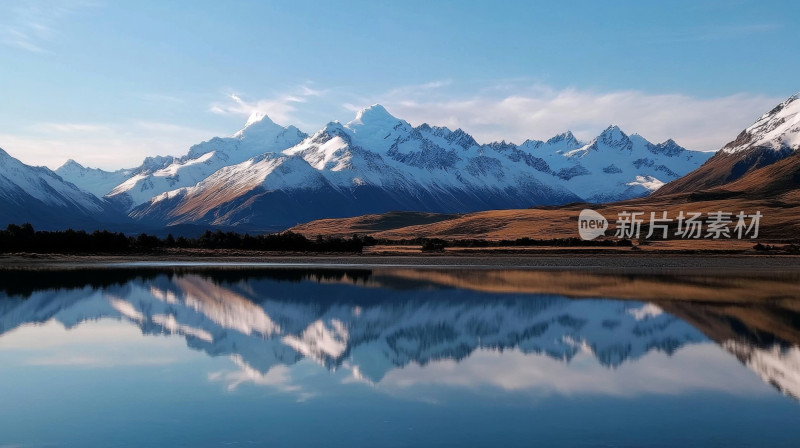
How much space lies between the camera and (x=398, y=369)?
2808cm

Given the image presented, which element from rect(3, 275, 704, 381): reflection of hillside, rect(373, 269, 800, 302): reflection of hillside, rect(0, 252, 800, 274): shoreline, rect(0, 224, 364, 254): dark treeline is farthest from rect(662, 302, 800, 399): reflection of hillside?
rect(0, 224, 364, 254): dark treeline

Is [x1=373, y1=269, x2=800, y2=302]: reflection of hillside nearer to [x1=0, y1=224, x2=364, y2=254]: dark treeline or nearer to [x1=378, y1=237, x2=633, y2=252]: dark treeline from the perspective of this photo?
[x1=378, y1=237, x2=633, y2=252]: dark treeline

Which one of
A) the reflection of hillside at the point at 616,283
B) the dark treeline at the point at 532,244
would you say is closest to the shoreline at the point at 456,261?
the reflection of hillside at the point at 616,283

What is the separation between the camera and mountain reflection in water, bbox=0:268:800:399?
98.0 ft

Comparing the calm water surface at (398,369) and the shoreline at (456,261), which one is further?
the shoreline at (456,261)

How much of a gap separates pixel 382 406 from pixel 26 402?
1076 centimetres

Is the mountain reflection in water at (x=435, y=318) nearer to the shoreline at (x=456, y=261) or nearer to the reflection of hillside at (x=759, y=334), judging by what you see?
the reflection of hillside at (x=759, y=334)

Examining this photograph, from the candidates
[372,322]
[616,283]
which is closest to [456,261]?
[616,283]

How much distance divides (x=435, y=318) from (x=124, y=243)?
9123 cm

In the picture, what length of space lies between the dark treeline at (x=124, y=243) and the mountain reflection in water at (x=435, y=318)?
4264 centimetres

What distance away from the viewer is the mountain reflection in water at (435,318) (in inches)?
1176

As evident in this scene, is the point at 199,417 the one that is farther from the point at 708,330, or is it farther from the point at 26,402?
the point at 708,330

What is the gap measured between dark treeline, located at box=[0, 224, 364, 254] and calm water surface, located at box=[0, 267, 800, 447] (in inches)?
2424

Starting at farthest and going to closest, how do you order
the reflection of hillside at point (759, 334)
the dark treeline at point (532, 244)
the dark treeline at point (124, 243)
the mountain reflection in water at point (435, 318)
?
the dark treeline at point (532, 244)
the dark treeline at point (124, 243)
the mountain reflection in water at point (435, 318)
the reflection of hillside at point (759, 334)
